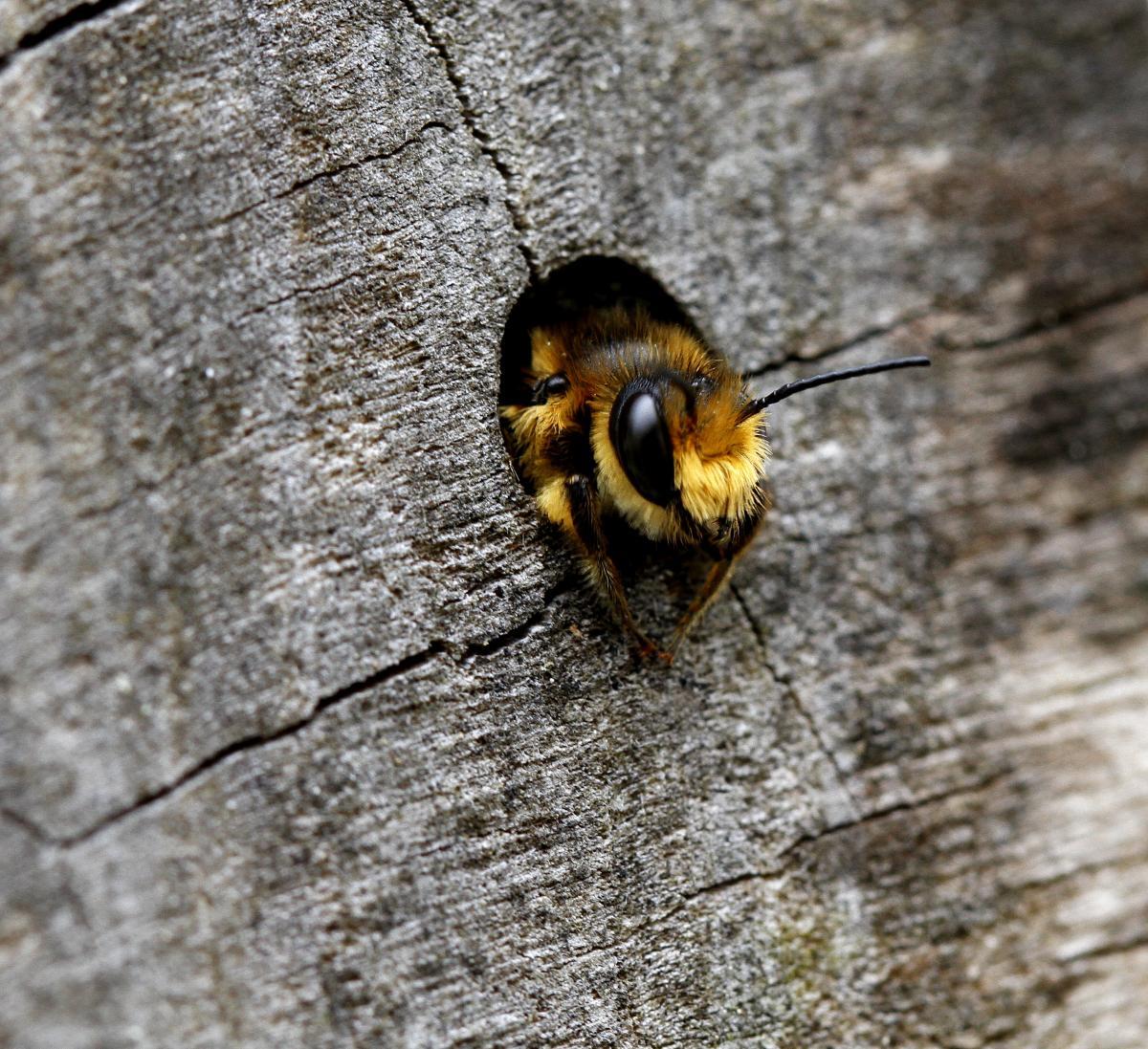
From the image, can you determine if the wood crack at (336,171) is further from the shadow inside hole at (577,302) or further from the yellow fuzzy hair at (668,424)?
the yellow fuzzy hair at (668,424)

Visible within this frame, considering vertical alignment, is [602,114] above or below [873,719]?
above

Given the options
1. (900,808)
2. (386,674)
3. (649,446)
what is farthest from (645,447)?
(900,808)

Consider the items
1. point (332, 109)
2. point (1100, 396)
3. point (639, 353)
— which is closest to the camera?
point (332, 109)

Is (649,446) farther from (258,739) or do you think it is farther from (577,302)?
(258,739)

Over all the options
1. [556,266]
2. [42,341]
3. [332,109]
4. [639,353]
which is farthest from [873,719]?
[42,341]

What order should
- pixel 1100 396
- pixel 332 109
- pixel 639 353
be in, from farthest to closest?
pixel 1100 396, pixel 639 353, pixel 332 109

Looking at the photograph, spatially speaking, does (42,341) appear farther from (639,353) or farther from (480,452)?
(639,353)

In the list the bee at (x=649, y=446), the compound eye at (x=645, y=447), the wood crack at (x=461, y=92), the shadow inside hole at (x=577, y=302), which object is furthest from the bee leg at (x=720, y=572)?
the wood crack at (x=461, y=92)
